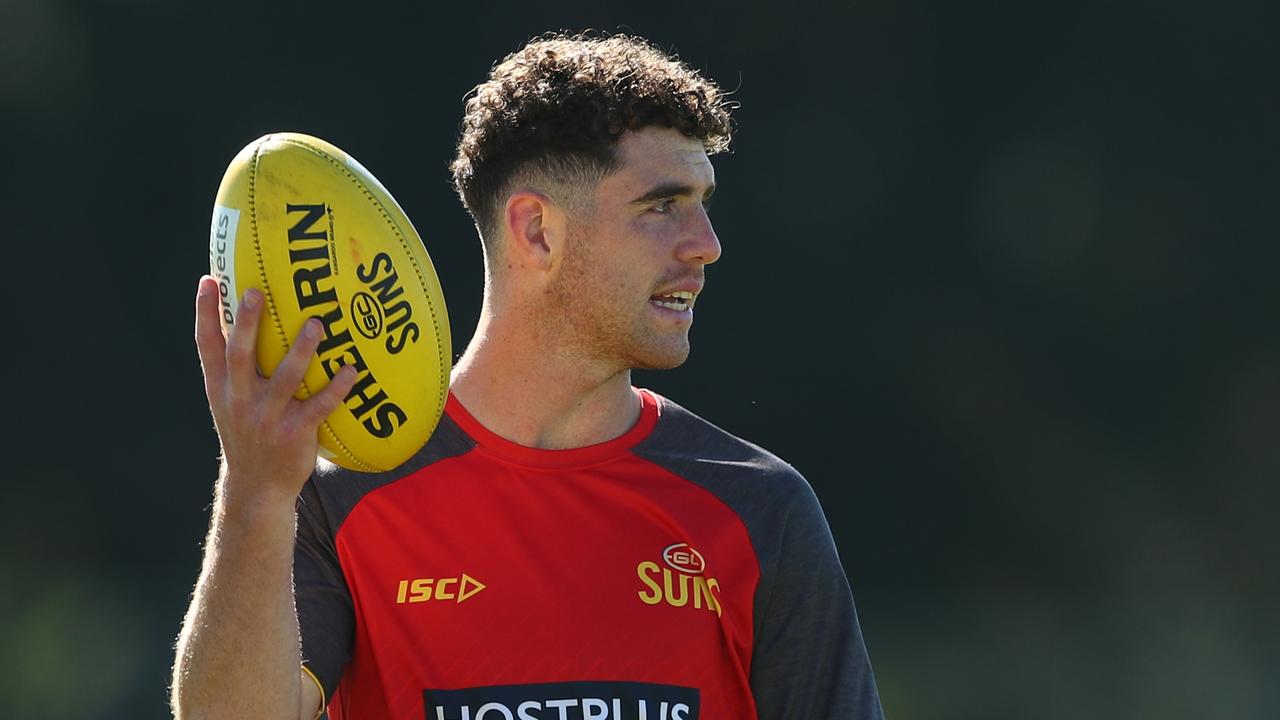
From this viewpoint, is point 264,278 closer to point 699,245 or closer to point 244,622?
point 244,622

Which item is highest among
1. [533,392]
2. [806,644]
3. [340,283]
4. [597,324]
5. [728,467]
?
[340,283]

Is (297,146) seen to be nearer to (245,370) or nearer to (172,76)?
(245,370)

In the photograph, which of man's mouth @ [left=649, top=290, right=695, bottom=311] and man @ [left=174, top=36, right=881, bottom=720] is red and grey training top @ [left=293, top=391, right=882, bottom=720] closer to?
man @ [left=174, top=36, right=881, bottom=720]

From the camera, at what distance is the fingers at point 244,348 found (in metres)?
1.72

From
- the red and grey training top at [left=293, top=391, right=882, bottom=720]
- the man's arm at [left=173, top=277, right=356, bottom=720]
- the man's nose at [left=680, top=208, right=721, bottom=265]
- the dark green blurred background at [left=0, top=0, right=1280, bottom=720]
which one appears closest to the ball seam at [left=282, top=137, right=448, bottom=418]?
the man's arm at [left=173, top=277, right=356, bottom=720]

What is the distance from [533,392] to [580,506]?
0.19 meters

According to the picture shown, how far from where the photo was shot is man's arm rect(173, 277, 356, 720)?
172cm

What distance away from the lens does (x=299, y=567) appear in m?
2.13

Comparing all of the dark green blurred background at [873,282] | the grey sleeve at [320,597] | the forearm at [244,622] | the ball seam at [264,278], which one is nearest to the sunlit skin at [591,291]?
the grey sleeve at [320,597]

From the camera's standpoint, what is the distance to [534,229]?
2.33m

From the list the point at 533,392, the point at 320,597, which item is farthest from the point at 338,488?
the point at 533,392

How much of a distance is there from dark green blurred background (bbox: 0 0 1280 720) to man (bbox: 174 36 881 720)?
349 centimetres

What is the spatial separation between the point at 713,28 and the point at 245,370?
14.8ft

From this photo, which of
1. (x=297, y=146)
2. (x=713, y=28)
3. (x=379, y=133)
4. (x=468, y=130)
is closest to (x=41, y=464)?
(x=379, y=133)
